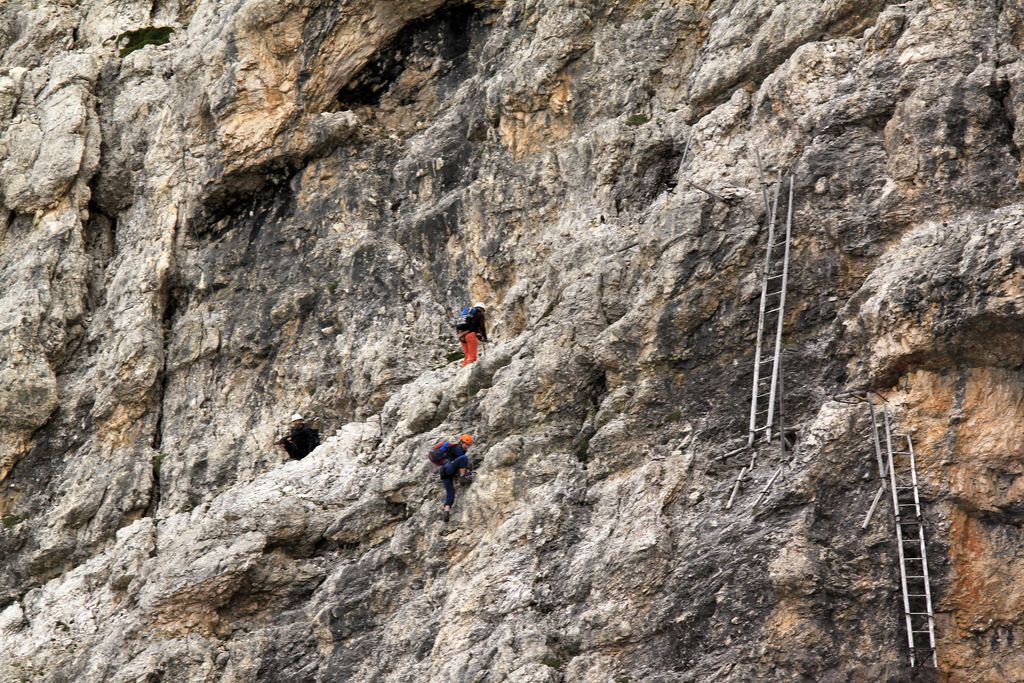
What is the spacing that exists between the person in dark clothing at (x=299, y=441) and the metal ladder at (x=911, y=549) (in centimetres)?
1477

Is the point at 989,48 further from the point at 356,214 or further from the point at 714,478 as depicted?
the point at 356,214

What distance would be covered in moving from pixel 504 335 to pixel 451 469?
4.68 meters

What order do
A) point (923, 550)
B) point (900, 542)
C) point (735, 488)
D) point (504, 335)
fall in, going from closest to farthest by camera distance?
point (923, 550) → point (900, 542) → point (735, 488) → point (504, 335)

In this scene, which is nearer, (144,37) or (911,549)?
(911,549)

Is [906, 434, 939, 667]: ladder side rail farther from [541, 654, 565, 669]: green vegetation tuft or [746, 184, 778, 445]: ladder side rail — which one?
[541, 654, 565, 669]: green vegetation tuft

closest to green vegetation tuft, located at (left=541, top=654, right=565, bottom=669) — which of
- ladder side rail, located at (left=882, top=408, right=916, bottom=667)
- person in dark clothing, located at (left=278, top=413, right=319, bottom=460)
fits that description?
ladder side rail, located at (left=882, top=408, right=916, bottom=667)

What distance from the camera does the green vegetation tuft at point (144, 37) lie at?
1710 inches

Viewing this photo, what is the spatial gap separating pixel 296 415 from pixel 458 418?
5.99m

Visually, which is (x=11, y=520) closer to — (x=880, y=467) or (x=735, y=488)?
(x=735, y=488)

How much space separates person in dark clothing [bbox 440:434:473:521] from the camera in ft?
88.0

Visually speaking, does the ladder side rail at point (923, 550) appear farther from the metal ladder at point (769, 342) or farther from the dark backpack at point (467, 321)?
the dark backpack at point (467, 321)

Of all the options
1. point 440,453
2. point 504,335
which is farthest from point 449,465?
point 504,335

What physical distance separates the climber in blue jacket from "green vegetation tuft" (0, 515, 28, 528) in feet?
45.7

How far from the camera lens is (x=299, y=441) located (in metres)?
31.9
